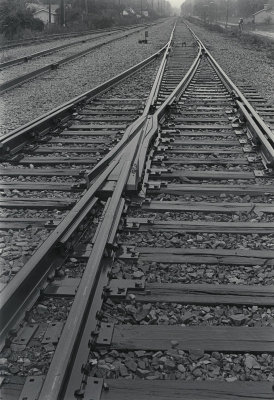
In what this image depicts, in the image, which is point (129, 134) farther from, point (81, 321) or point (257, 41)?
point (257, 41)

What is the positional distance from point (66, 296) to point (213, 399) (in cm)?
117

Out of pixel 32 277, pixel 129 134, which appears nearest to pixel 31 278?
pixel 32 277

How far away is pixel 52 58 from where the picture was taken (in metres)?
18.8

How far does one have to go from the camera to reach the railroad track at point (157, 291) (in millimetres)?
2312

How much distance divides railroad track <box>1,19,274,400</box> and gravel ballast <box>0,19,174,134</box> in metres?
3.81

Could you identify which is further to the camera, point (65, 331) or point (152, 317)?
point (152, 317)

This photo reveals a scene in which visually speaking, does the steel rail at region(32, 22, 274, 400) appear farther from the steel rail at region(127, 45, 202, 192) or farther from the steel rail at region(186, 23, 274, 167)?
the steel rail at region(186, 23, 274, 167)

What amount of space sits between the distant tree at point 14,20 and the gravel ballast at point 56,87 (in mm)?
18468

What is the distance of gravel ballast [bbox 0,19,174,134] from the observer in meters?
8.77

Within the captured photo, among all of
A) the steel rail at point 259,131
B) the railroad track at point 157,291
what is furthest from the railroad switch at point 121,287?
the steel rail at point 259,131

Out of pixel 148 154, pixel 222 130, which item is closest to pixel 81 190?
pixel 148 154

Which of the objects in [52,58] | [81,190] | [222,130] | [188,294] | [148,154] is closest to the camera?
[188,294]

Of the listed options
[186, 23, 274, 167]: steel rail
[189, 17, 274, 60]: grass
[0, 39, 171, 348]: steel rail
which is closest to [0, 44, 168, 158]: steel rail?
[0, 39, 171, 348]: steel rail

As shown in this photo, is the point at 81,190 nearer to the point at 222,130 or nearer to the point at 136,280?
the point at 136,280
